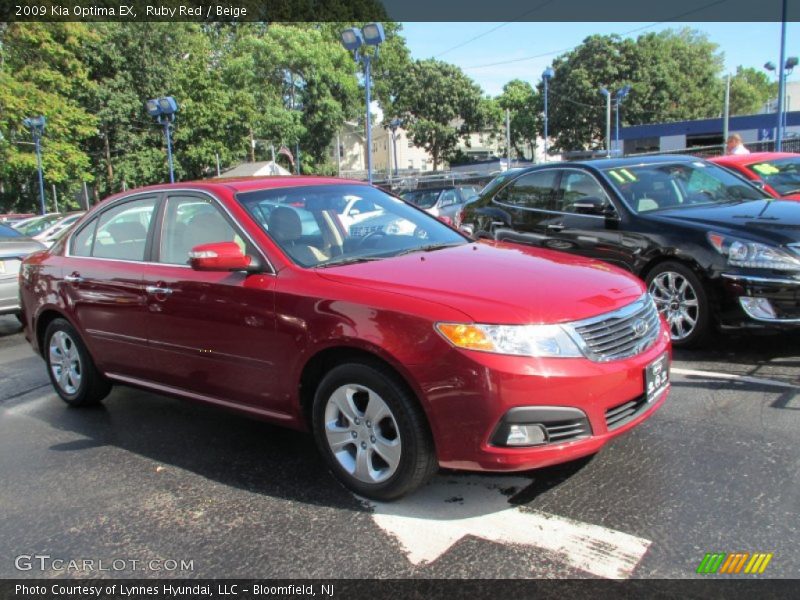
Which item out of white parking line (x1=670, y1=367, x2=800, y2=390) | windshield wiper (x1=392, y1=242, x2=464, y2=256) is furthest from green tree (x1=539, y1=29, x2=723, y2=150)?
windshield wiper (x1=392, y1=242, x2=464, y2=256)

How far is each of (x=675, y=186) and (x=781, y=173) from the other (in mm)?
3238

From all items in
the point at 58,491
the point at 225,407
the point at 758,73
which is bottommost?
the point at 58,491

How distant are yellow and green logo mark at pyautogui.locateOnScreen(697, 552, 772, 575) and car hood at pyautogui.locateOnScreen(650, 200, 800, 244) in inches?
123

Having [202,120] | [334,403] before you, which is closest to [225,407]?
[334,403]

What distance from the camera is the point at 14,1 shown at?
23.7 meters

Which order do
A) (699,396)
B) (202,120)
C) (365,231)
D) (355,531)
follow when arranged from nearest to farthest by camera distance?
(355,531), (365,231), (699,396), (202,120)

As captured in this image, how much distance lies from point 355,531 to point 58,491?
1772mm

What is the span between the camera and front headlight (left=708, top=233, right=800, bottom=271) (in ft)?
16.3

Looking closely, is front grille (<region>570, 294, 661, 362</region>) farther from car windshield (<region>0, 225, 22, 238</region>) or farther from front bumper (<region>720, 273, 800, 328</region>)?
car windshield (<region>0, 225, 22, 238</region>)

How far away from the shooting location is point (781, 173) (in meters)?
8.55

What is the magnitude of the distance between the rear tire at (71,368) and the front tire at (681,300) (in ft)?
14.8

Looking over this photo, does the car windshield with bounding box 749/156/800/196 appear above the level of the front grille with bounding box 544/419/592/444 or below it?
above

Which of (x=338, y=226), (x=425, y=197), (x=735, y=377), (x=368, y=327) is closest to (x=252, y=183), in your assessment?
(x=338, y=226)

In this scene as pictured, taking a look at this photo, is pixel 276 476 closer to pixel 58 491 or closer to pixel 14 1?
pixel 58 491
